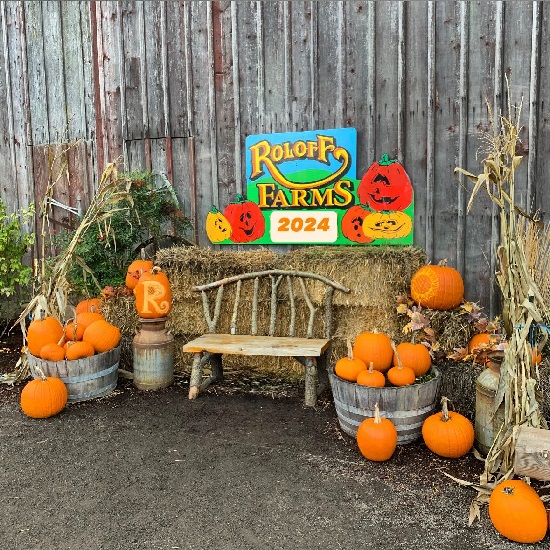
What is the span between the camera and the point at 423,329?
4.08 meters

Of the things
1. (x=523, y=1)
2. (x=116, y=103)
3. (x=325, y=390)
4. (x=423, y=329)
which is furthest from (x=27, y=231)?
(x=523, y=1)

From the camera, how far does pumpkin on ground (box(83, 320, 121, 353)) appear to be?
14.3 feet

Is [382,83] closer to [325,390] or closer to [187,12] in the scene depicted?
[187,12]

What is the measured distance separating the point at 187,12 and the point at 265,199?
6.90 feet

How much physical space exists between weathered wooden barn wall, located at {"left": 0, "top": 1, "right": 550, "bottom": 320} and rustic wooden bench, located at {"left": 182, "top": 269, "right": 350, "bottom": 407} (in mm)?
1254

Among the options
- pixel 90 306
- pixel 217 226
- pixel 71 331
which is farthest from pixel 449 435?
pixel 217 226

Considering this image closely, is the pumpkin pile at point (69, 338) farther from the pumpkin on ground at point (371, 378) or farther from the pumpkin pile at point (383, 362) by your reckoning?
the pumpkin on ground at point (371, 378)

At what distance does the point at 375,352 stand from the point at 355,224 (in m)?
1.90

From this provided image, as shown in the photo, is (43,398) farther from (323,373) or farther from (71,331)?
(323,373)

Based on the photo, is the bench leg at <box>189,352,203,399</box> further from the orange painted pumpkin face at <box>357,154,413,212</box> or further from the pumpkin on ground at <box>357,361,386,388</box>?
the orange painted pumpkin face at <box>357,154,413,212</box>

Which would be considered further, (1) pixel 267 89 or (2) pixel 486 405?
(1) pixel 267 89

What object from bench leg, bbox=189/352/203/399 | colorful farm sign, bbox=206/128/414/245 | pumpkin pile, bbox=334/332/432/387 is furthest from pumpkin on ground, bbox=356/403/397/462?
colorful farm sign, bbox=206/128/414/245

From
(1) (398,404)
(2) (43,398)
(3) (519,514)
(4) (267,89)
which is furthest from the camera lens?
(4) (267,89)

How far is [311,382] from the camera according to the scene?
13.6 feet
